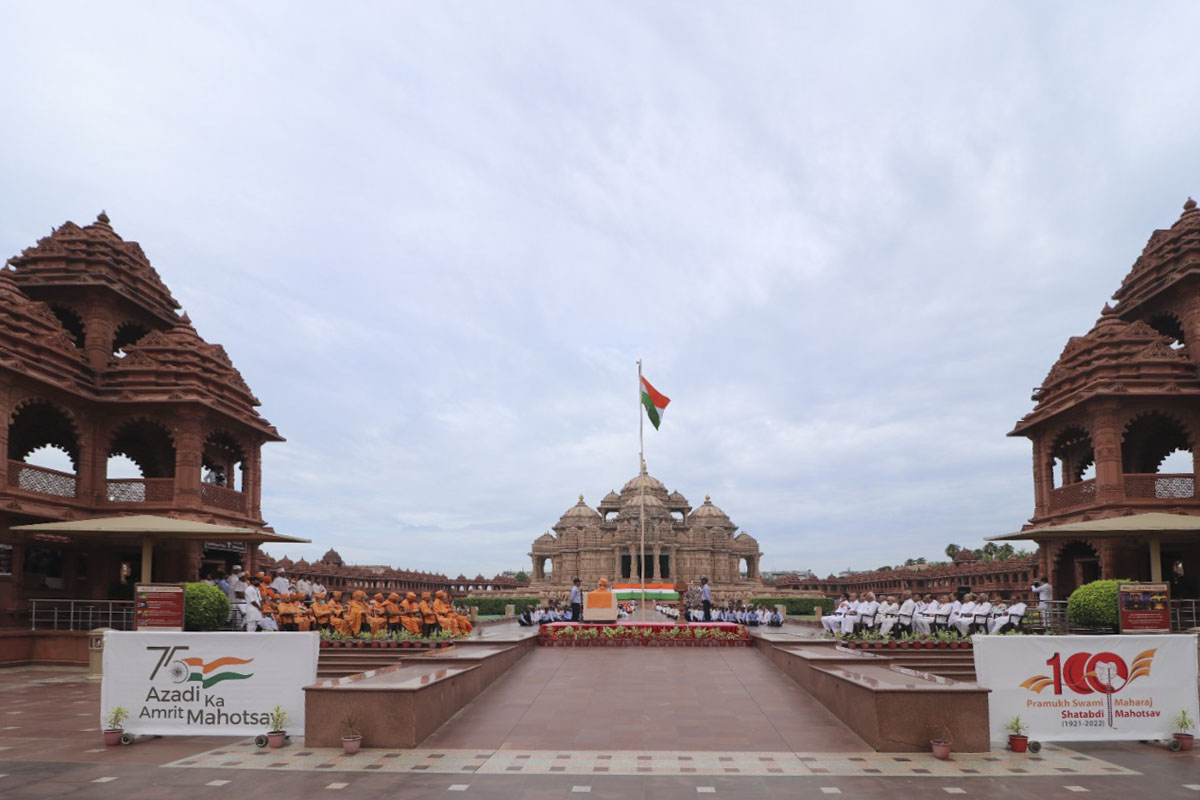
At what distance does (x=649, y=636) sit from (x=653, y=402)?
37.2 feet

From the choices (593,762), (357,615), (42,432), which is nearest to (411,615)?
(357,615)

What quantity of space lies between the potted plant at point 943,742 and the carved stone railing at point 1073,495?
19992mm

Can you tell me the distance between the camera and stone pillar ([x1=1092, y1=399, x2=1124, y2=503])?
26.6 m

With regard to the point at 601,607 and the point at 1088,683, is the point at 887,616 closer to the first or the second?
the point at 601,607

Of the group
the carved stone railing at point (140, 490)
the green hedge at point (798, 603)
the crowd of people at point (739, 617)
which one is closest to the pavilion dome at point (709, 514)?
the green hedge at point (798, 603)

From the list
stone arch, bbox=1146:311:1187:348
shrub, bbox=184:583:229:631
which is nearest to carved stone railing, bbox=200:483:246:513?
shrub, bbox=184:583:229:631

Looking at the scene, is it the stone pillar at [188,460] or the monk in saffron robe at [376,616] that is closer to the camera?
the monk in saffron robe at [376,616]

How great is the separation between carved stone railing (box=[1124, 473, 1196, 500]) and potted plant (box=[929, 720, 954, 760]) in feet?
65.3

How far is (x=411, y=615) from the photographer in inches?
847

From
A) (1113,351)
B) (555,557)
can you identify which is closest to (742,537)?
(555,557)

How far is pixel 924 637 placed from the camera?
20578mm

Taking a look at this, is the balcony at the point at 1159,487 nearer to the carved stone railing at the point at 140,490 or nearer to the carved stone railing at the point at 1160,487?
the carved stone railing at the point at 1160,487

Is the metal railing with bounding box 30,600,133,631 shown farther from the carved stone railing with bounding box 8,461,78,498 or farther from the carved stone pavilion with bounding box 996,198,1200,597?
the carved stone pavilion with bounding box 996,198,1200,597

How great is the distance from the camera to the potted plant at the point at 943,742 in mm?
10375
